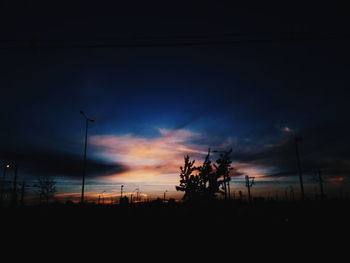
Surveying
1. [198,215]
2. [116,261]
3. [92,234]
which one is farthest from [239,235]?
[92,234]

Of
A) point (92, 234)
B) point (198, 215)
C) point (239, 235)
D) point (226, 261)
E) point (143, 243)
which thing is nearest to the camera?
point (226, 261)

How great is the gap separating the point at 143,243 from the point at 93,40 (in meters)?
9.20

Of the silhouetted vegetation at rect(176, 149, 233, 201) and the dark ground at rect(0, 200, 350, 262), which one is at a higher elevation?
the silhouetted vegetation at rect(176, 149, 233, 201)

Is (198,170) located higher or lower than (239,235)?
higher

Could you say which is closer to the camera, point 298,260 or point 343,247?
point 298,260

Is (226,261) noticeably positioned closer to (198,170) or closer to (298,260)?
(298,260)

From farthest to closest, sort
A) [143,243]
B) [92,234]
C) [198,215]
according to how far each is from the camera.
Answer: [198,215] < [92,234] < [143,243]

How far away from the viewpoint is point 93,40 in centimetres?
793

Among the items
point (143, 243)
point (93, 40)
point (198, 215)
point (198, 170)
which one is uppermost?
point (93, 40)

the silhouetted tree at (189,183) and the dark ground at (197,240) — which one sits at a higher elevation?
the silhouetted tree at (189,183)

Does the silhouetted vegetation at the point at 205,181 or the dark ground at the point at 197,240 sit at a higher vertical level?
the silhouetted vegetation at the point at 205,181

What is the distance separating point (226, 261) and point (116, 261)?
3911 millimetres

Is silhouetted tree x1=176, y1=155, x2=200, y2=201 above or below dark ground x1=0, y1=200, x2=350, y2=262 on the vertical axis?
above

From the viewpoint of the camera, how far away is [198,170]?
11914mm
